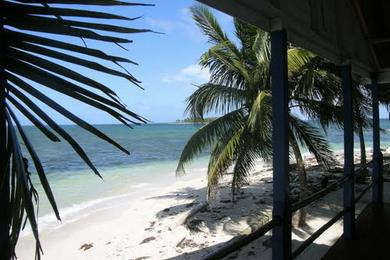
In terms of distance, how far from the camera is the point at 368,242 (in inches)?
156

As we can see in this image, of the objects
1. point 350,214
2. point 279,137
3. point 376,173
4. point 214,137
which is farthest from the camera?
point 214,137

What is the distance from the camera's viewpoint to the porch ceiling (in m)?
2.22

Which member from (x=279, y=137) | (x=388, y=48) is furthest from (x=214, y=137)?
(x=279, y=137)

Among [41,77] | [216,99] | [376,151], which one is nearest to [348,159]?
[376,151]

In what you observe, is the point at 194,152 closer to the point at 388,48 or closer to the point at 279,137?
the point at 388,48

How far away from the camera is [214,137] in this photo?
7.14 meters

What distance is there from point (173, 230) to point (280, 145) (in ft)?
21.0

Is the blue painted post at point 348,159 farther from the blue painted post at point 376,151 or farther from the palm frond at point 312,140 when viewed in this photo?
the palm frond at point 312,140

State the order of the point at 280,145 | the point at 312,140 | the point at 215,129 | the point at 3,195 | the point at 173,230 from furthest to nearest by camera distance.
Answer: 1. the point at 173,230
2. the point at 215,129
3. the point at 312,140
4. the point at 280,145
5. the point at 3,195

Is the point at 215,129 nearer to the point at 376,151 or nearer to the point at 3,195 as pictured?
the point at 376,151

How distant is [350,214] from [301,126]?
2741 mm

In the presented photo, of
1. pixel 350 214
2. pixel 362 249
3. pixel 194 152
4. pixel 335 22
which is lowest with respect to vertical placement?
pixel 362 249

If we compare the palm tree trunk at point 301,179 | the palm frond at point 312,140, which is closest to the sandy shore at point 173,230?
the palm tree trunk at point 301,179

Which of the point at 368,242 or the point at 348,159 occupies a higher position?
the point at 348,159
